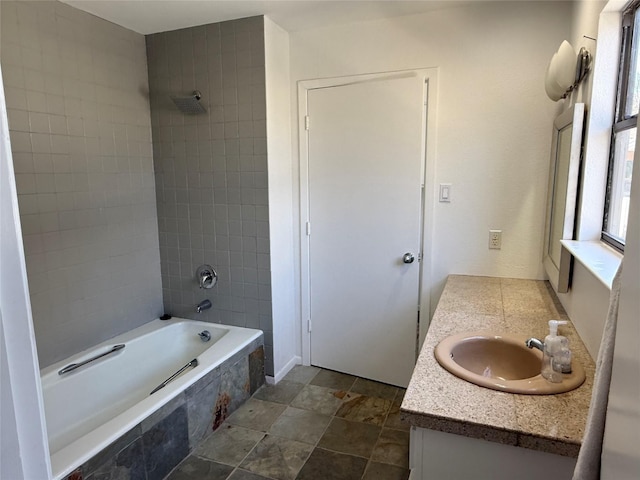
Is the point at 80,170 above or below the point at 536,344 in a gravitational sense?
above

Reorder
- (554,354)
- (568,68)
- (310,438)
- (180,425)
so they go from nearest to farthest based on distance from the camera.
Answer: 1. (554,354)
2. (568,68)
3. (180,425)
4. (310,438)

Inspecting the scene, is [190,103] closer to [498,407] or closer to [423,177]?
[423,177]

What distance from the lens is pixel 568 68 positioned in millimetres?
1802

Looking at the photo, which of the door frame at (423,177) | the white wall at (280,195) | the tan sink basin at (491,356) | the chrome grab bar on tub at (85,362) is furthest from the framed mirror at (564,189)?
the chrome grab bar on tub at (85,362)

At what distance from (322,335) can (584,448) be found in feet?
7.87

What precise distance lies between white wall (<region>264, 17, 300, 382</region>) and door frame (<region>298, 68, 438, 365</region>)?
9 centimetres

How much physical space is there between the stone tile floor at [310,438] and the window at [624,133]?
124cm

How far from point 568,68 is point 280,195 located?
171 cm

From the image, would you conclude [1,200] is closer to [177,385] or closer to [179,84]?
[177,385]

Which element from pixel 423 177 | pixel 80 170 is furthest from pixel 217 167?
pixel 423 177

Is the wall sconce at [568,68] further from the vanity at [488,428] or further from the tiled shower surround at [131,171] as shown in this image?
the tiled shower surround at [131,171]

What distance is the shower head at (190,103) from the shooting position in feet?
8.45

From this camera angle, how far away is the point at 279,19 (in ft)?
8.21

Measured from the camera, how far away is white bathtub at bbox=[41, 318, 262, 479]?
1.74 metres
